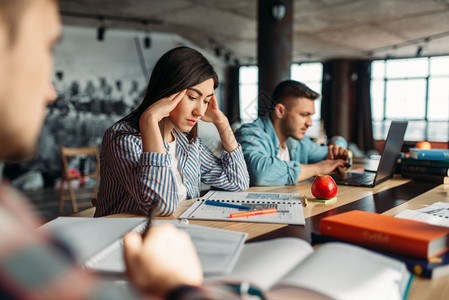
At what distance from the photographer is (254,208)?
1217mm

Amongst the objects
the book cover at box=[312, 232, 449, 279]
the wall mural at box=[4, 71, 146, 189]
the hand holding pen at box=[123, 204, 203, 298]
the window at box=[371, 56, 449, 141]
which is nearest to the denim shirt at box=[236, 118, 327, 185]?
the book cover at box=[312, 232, 449, 279]

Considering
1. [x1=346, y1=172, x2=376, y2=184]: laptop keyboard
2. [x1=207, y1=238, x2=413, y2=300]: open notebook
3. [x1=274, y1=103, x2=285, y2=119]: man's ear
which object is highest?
[x1=274, y1=103, x2=285, y2=119]: man's ear

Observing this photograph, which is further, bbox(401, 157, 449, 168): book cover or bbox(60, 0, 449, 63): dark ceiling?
bbox(60, 0, 449, 63): dark ceiling

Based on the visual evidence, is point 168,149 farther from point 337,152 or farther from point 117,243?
point 337,152

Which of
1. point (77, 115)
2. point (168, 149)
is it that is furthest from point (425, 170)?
point (77, 115)

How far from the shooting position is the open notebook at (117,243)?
0.68 meters

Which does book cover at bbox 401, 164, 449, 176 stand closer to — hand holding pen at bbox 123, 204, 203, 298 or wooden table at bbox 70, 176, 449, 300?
wooden table at bbox 70, 176, 449, 300

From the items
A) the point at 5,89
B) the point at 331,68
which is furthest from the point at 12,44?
the point at 331,68

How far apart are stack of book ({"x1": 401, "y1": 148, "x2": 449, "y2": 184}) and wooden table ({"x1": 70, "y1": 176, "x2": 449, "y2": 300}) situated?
8 cm

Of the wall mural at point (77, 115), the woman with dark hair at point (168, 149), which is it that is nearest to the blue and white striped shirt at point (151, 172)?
the woman with dark hair at point (168, 149)

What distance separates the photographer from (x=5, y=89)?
1.18 feet

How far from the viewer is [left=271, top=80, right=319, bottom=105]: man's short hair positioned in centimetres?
239

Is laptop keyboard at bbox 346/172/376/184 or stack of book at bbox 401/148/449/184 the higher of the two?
stack of book at bbox 401/148/449/184

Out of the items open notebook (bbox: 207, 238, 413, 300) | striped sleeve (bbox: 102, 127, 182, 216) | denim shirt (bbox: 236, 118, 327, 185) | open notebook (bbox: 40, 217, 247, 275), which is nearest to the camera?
open notebook (bbox: 207, 238, 413, 300)
